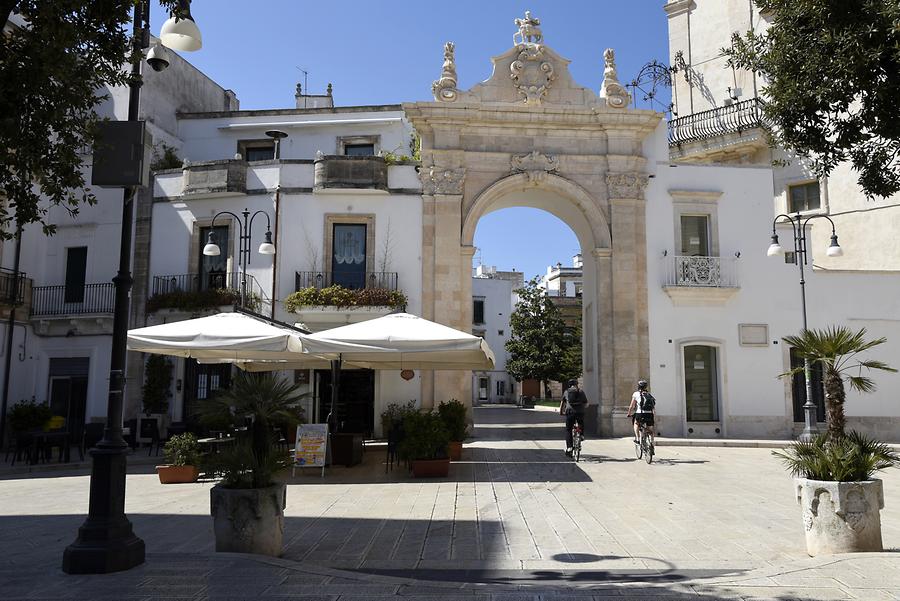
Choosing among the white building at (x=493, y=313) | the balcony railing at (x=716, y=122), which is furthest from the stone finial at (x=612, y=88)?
the white building at (x=493, y=313)

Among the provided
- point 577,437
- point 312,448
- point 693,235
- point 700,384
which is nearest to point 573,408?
point 577,437

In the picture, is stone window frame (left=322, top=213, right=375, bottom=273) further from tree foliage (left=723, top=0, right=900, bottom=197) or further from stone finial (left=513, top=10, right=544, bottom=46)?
tree foliage (left=723, top=0, right=900, bottom=197)

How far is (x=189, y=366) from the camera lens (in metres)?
20.7

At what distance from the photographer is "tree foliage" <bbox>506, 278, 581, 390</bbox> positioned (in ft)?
145

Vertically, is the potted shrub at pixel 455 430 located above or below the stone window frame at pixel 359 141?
below

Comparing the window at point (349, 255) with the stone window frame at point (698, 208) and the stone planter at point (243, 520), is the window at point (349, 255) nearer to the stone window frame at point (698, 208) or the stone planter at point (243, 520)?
the stone window frame at point (698, 208)

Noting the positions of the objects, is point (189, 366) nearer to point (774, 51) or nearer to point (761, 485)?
point (761, 485)

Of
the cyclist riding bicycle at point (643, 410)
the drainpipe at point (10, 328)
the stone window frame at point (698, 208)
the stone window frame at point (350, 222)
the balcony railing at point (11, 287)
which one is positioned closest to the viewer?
the cyclist riding bicycle at point (643, 410)

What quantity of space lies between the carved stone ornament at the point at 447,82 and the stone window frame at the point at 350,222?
4.09 meters

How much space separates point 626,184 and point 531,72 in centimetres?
445

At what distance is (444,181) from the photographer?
68.1ft

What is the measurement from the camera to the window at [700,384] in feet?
68.5

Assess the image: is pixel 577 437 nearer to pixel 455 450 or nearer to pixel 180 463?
pixel 455 450

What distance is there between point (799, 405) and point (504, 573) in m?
18.2
